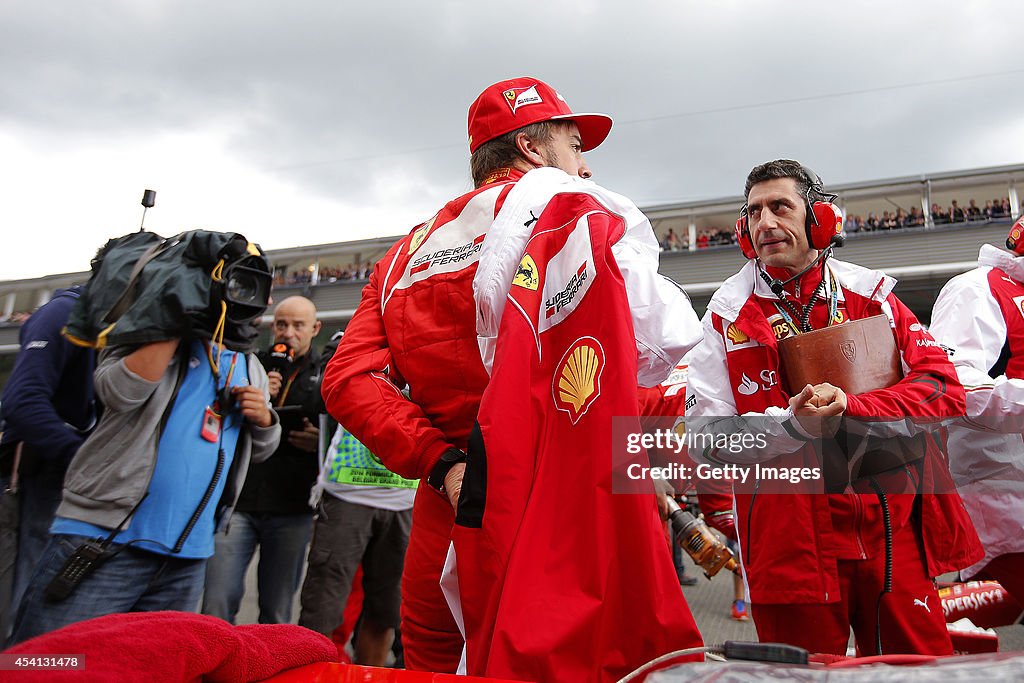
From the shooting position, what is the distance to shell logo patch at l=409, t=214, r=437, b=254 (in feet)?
5.93

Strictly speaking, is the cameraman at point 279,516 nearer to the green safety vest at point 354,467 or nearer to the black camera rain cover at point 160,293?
the green safety vest at point 354,467

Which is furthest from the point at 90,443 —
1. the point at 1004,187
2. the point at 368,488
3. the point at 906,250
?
the point at 906,250

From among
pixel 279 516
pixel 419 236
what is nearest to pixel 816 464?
pixel 419 236

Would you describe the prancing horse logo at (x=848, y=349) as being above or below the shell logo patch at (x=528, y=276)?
below

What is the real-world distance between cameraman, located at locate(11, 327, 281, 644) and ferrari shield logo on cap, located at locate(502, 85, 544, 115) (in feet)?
4.24

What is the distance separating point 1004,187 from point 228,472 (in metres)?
8.93

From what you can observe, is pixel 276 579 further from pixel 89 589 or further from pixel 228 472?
pixel 89 589

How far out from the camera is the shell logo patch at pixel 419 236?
5.93 feet

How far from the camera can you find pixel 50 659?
0.78 metres

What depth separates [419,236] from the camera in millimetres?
1846

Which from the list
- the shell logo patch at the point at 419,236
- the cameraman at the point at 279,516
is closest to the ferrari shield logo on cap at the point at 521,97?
the shell logo patch at the point at 419,236

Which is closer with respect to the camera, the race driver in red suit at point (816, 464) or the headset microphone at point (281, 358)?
the race driver in red suit at point (816, 464)

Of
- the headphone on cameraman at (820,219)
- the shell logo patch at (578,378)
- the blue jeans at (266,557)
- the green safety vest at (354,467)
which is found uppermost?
the headphone on cameraman at (820,219)

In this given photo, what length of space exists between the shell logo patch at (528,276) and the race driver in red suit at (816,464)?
0.68m
